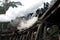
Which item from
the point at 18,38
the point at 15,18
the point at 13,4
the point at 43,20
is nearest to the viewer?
the point at 43,20

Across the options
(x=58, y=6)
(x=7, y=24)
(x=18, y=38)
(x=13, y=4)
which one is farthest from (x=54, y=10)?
(x=13, y=4)

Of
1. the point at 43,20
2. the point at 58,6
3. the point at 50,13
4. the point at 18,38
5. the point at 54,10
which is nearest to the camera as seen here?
the point at 58,6

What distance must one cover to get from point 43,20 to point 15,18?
1221 centimetres

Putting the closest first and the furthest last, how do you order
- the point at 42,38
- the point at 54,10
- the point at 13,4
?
the point at 54,10, the point at 42,38, the point at 13,4

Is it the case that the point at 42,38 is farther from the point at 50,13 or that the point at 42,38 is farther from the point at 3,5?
the point at 3,5

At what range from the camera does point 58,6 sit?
7.00 m

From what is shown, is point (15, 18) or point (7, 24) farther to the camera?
point (7, 24)

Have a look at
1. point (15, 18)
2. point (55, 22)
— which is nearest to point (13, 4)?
point (15, 18)

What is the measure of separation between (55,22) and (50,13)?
1.87 meters

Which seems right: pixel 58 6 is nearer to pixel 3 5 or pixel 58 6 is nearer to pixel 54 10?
pixel 54 10

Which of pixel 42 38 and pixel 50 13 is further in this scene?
pixel 42 38

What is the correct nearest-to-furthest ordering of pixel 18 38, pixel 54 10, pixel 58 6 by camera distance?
1. pixel 58 6
2. pixel 54 10
3. pixel 18 38

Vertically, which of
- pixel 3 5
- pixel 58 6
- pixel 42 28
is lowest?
pixel 3 5

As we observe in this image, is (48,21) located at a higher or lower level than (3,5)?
higher
